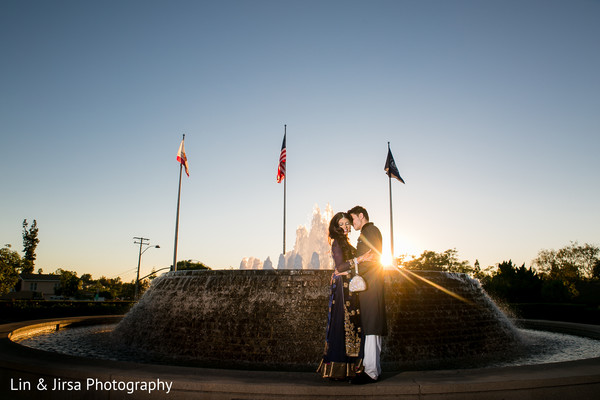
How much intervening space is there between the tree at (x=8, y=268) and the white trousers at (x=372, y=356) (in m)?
56.6

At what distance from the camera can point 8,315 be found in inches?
794

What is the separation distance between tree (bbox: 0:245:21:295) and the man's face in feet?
→ 185

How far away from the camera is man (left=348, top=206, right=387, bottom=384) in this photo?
195 inches

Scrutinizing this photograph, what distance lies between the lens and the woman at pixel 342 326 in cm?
503

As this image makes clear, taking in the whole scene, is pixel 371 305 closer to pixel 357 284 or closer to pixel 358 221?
pixel 357 284

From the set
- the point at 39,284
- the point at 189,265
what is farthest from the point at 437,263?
the point at 39,284

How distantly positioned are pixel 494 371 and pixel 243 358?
5363 millimetres

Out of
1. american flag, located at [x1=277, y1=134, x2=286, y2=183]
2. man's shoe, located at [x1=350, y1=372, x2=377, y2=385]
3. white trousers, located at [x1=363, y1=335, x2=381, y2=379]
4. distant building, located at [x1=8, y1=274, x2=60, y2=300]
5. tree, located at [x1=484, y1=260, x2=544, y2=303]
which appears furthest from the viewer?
distant building, located at [x1=8, y1=274, x2=60, y2=300]

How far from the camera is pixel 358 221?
5520 millimetres

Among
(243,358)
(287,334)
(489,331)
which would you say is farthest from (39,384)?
(489,331)

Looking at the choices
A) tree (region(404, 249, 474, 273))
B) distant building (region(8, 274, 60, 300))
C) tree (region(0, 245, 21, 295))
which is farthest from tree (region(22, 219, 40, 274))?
tree (region(404, 249, 474, 273))

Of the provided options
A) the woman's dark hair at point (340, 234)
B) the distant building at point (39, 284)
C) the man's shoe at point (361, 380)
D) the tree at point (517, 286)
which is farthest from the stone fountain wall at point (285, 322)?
the distant building at point (39, 284)

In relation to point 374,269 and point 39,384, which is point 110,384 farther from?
point 374,269

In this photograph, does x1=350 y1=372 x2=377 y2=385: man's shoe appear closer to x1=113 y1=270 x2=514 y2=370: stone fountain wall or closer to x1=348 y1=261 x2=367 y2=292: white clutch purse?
→ x1=348 y1=261 x2=367 y2=292: white clutch purse
